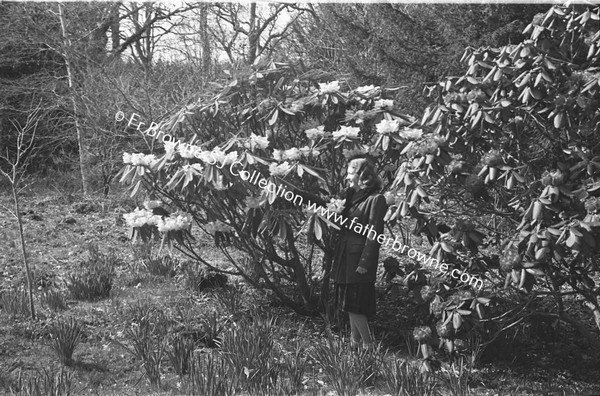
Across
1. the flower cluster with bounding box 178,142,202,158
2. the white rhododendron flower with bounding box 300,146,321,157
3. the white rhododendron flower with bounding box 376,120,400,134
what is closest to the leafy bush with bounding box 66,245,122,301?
the flower cluster with bounding box 178,142,202,158

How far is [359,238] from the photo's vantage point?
4.45m

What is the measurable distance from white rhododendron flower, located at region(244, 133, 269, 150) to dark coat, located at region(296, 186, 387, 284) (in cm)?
75

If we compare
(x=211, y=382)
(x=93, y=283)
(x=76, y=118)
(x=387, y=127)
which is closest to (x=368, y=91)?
(x=387, y=127)

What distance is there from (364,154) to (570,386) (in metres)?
2.13

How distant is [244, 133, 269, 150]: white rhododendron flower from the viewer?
15.0ft

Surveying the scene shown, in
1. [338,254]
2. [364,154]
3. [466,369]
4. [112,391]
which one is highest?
[364,154]

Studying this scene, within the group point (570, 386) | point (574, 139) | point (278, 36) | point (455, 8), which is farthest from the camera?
point (278, 36)

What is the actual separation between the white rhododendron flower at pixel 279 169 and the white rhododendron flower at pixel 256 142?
0.24 meters

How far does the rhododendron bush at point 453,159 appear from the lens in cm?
Result: 357

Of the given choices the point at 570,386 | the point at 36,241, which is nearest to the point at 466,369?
the point at 570,386

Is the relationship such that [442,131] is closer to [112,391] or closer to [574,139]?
[574,139]

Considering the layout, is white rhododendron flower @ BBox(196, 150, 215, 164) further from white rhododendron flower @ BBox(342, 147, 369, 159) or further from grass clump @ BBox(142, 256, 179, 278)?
grass clump @ BBox(142, 256, 179, 278)

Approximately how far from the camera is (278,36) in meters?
16.5

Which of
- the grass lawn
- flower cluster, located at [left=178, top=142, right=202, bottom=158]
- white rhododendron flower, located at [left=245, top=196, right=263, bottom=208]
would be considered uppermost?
flower cluster, located at [left=178, top=142, right=202, bottom=158]
